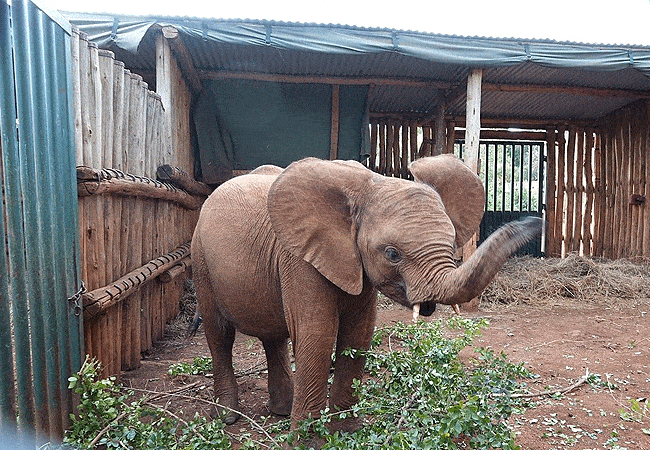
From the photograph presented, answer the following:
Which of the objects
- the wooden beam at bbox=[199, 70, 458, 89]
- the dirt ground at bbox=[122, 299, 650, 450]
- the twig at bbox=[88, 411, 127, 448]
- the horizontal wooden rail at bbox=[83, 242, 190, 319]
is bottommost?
the dirt ground at bbox=[122, 299, 650, 450]

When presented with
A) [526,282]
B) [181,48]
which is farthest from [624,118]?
[181,48]

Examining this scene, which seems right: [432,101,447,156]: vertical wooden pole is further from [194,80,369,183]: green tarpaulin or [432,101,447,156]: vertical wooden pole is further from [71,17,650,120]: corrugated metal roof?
[194,80,369,183]: green tarpaulin

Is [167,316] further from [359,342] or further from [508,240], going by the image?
[508,240]

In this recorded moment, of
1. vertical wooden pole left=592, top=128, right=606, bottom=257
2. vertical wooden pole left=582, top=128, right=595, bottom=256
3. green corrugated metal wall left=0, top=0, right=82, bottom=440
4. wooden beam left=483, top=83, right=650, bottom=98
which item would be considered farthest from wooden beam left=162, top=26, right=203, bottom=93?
vertical wooden pole left=592, top=128, right=606, bottom=257

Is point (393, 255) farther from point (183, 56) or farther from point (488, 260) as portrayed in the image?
point (183, 56)

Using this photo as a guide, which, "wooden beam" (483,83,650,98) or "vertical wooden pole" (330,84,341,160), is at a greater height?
"wooden beam" (483,83,650,98)

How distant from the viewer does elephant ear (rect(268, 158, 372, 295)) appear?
3047mm

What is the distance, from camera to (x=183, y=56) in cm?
779

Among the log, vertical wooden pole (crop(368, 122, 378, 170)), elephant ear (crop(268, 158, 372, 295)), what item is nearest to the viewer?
elephant ear (crop(268, 158, 372, 295))

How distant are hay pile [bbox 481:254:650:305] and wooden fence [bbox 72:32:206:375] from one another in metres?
5.35

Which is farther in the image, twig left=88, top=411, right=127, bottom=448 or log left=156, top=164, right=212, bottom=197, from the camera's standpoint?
log left=156, top=164, right=212, bottom=197

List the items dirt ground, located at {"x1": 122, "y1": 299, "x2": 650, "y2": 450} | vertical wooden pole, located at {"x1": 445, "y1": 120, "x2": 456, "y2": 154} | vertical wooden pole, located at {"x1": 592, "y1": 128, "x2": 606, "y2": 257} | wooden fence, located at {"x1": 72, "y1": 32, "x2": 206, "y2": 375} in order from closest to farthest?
dirt ground, located at {"x1": 122, "y1": 299, "x2": 650, "y2": 450}, wooden fence, located at {"x1": 72, "y1": 32, "x2": 206, "y2": 375}, vertical wooden pole, located at {"x1": 445, "y1": 120, "x2": 456, "y2": 154}, vertical wooden pole, located at {"x1": 592, "y1": 128, "x2": 606, "y2": 257}

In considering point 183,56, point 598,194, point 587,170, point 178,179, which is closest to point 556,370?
point 178,179

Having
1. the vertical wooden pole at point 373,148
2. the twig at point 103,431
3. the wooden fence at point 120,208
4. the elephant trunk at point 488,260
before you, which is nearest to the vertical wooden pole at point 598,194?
the vertical wooden pole at point 373,148
